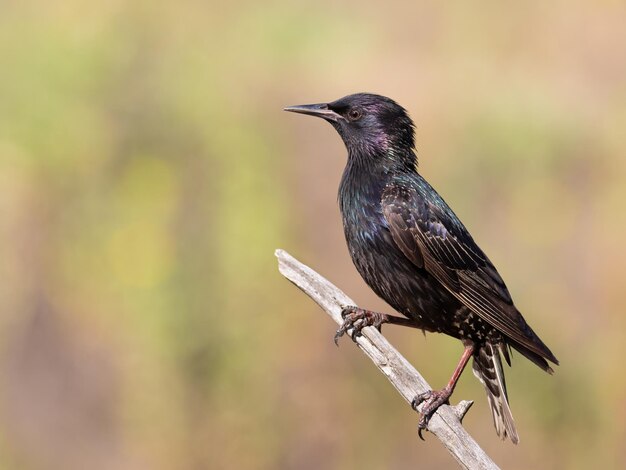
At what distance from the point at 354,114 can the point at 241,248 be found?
230cm

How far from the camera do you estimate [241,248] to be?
25.3 ft

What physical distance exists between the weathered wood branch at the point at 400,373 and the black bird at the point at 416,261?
0.17 ft

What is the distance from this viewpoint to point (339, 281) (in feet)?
25.9

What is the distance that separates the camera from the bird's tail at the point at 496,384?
5.41 m

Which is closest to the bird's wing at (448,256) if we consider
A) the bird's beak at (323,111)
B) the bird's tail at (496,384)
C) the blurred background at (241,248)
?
the bird's tail at (496,384)

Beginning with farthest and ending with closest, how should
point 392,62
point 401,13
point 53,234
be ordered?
1. point 401,13
2. point 392,62
3. point 53,234

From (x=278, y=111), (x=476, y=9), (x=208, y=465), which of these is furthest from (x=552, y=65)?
(x=208, y=465)

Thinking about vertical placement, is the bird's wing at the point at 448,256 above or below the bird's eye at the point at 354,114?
below

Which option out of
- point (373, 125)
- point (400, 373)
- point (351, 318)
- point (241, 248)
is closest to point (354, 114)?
point (373, 125)

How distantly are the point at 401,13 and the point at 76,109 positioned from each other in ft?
10.3

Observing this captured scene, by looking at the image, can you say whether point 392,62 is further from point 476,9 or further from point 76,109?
point 76,109

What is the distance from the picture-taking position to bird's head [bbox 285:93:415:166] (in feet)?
18.0

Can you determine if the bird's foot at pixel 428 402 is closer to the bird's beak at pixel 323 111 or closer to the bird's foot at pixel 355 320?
the bird's foot at pixel 355 320

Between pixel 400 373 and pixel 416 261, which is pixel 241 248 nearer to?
pixel 416 261
